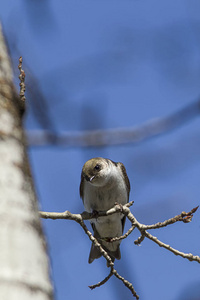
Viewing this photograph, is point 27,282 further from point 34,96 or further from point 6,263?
point 34,96

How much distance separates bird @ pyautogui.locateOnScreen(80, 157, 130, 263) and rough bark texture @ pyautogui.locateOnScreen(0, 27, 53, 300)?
5142 mm

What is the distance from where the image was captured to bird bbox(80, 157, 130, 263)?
6.53m

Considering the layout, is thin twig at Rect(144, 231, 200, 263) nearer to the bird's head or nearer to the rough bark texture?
the bird's head

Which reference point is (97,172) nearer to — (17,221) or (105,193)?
(105,193)

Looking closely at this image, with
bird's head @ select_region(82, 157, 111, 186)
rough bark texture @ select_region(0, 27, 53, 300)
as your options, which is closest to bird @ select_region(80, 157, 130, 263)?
bird's head @ select_region(82, 157, 111, 186)

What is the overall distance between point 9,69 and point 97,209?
5197 millimetres

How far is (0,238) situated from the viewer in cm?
112

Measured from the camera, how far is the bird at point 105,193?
6527mm

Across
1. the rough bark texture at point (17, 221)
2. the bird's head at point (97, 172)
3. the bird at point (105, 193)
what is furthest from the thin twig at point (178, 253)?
the rough bark texture at point (17, 221)

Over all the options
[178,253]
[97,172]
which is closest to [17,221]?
[178,253]

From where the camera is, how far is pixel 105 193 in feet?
21.5

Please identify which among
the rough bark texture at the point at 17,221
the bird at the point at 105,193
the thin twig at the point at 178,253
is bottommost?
the rough bark texture at the point at 17,221

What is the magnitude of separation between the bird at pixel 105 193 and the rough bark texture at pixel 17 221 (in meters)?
5.14

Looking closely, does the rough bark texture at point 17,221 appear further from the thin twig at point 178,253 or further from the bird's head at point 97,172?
the bird's head at point 97,172
